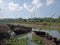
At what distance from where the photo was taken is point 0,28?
402cm

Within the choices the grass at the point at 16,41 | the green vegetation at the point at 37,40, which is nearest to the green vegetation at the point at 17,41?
the grass at the point at 16,41

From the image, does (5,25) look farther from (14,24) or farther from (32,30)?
(32,30)

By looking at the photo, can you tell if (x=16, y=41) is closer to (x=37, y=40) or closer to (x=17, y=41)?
(x=17, y=41)

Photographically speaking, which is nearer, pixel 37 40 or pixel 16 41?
pixel 16 41

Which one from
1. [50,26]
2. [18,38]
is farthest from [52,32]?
[18,38]

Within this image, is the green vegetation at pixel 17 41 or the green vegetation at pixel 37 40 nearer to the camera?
the green vegetation at pixel 17 41

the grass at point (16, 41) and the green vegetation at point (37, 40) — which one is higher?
the grass at point (16, 41)

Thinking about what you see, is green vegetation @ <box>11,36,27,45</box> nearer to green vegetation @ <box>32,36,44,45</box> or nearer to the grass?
the grass

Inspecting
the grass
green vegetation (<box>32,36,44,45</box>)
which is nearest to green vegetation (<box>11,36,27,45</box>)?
the grass

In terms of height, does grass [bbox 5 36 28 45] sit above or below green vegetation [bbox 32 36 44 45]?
above

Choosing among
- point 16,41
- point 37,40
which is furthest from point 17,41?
point 37,40

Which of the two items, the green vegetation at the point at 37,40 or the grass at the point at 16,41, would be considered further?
the green vegetation at the point at 37,40

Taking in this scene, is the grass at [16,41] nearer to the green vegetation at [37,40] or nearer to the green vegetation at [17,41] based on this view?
the green vegetation at [17,41]

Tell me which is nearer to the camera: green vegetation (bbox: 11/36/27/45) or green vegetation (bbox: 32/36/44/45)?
green vegetation (bbox: 11/36/27/45)
